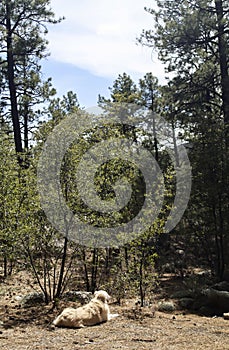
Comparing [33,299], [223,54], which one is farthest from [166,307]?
[223,54]

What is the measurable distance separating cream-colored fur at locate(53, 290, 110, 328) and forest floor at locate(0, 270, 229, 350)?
4.6 inches

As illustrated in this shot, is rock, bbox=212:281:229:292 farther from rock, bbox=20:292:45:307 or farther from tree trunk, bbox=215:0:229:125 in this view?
tree trunk, bbox=215:0:229:125

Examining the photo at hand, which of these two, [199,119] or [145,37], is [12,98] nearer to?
[145,37]

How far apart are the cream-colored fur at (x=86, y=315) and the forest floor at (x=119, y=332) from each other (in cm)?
12

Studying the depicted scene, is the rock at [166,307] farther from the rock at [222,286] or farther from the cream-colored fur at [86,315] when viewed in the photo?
the cream-colored fur at [86,315]

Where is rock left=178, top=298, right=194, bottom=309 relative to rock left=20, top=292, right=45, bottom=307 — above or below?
below

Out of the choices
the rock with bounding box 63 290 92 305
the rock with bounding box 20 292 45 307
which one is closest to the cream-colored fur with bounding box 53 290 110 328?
the rock with bounding box 63 290 92 305

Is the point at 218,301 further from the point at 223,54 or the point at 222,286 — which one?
the point at 223,54

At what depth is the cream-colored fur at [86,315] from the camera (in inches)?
209

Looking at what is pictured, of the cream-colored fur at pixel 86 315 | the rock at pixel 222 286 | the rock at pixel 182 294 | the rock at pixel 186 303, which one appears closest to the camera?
the cream-colored fur at pixel 86 315

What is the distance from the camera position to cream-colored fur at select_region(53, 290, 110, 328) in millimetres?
5301

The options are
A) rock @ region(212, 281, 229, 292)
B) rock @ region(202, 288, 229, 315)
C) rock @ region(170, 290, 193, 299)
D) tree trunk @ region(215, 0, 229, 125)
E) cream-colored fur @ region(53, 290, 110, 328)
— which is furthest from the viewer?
tree trunk @ region(215, 0, 229, 125)

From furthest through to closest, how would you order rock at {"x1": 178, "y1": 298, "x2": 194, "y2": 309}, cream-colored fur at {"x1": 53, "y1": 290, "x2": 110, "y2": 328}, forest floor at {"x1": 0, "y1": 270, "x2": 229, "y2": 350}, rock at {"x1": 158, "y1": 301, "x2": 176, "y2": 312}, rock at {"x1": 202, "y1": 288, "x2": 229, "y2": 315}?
rock at {"x1": 178, "y1": 298, "x2": 194, "y2": 309} < rock at {"x1": 202, "y1": 288, "x2": 229, "y2": 315} < rock at {"x1": 158, "y1": 301, "x2": 176, "y2": 312} < cream-colored fur at {"x1": 53, "y1": 290, "x2": 110, "y2": 328} < forest floor at {"x1": 0, "y1": 270, "x2": 229, "y2": 350}

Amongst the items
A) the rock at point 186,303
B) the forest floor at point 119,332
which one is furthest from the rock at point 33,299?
the rock at point 186,303
